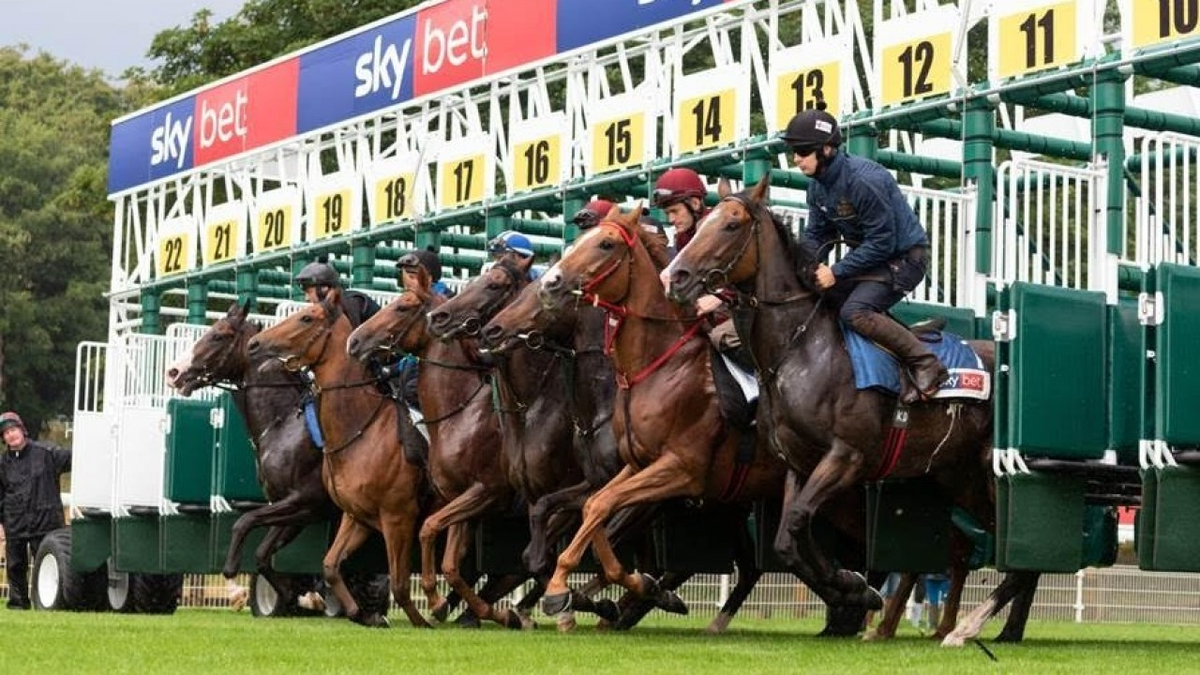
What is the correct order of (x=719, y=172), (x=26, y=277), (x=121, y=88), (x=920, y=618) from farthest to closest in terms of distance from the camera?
1. (x=121, y=88)
2. (x=26, y=277)
3. (x=920, y=618)
4. (x=719, y=172)

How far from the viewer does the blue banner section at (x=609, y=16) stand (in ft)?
49.2

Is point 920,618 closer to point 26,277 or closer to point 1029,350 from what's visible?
point 1029,350

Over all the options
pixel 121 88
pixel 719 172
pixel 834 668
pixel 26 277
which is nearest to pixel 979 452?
pixel 834 668

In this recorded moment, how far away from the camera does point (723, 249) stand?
10375 mm

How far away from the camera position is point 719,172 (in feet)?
49.1

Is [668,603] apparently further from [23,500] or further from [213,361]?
[23,500]

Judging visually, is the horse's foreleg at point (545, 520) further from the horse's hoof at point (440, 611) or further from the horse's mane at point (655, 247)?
the horse's hoof at point (440, 611)

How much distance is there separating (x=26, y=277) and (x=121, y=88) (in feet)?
46.9

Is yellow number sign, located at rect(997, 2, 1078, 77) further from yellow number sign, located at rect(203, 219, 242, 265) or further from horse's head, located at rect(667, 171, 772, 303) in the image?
Answer: yellow number sign, located at rect(203, 219, 242, 265)

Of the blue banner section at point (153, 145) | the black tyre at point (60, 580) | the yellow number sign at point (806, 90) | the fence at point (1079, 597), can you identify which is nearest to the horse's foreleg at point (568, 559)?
the yellow number sign at point (806, 90)

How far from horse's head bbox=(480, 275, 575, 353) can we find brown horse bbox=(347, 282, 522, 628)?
4.70ft

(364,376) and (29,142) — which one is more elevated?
(29,142)

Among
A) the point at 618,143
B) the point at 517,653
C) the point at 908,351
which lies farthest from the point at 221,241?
the point at 517,653

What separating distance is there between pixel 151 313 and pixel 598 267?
11137 mm
